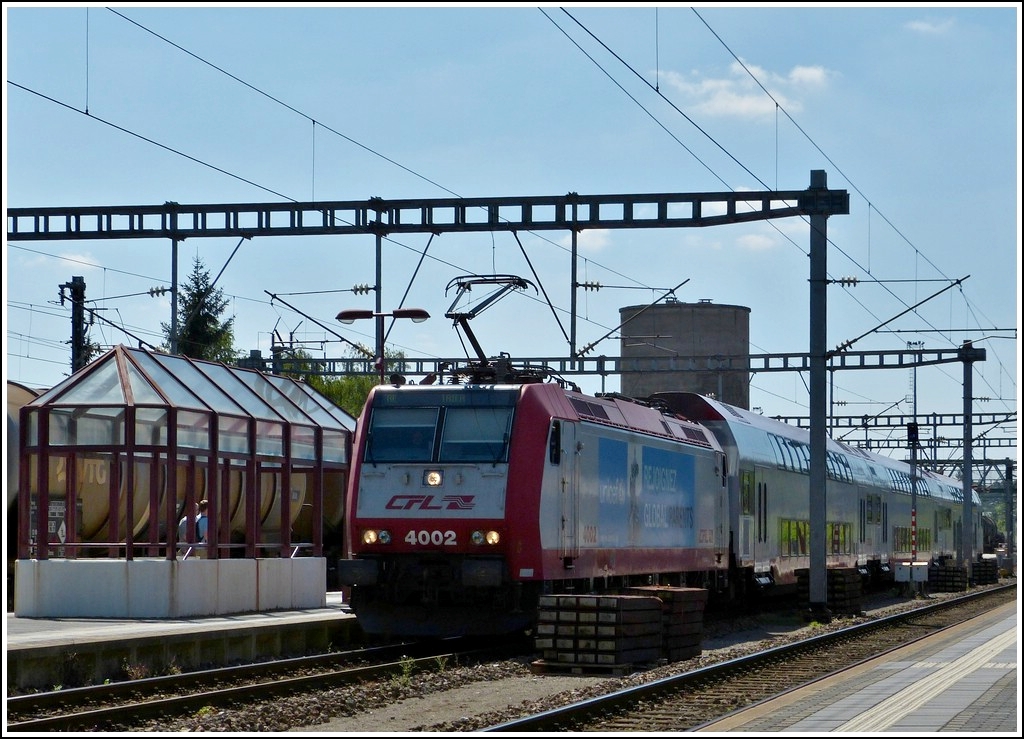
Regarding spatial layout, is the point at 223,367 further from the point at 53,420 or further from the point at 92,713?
the point at 92,713

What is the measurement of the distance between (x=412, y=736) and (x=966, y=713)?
4.61 meters

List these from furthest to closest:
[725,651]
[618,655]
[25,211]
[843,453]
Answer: [843,453] < [25,211] < [725,651] < [618,655]

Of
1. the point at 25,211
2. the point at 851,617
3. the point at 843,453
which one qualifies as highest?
the point at 25,211

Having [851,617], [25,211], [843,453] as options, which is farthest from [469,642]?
[843,453]

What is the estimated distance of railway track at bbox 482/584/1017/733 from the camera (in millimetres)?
12664

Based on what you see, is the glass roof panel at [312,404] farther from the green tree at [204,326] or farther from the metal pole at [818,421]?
the green tree at [204,326]

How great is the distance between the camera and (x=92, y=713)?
12.3m

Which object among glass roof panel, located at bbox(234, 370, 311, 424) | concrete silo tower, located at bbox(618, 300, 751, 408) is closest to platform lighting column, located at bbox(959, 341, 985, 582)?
concrete silo tower, located at bbox(618, 300, 751, 408)

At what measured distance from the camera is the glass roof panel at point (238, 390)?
23.3m

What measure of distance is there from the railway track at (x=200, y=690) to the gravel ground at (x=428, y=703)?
0.26 m

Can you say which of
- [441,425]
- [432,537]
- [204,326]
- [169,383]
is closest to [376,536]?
[432,537]

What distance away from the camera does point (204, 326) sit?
3150 inches

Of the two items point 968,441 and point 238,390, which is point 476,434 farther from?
point 968,441

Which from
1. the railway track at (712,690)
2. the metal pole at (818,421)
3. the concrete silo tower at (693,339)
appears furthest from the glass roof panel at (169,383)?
the concrete silo tower at (693,339)
